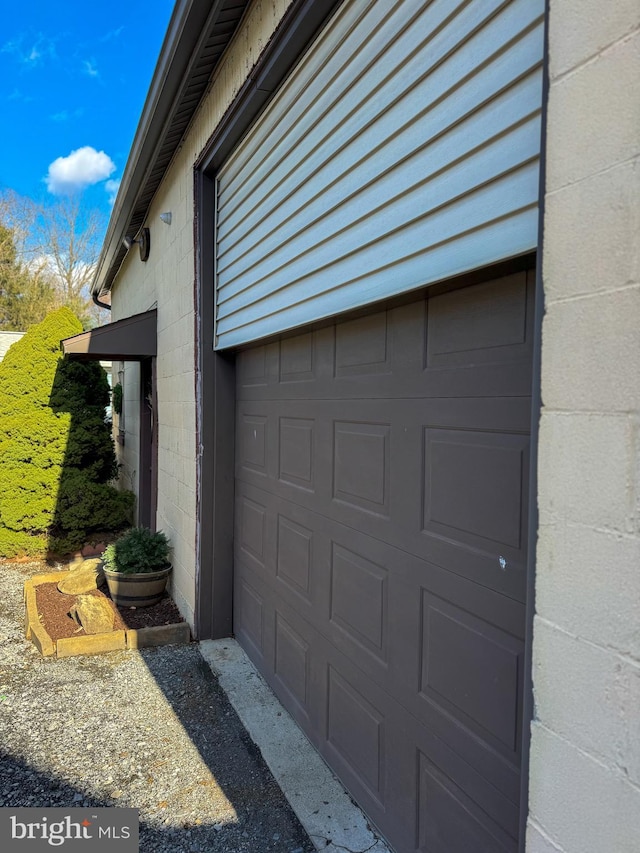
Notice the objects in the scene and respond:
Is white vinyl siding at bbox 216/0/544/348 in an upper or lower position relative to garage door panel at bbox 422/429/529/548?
upper

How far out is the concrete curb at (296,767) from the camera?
2385 millimetres

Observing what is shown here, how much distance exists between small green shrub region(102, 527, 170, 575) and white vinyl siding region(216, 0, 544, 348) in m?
2.54

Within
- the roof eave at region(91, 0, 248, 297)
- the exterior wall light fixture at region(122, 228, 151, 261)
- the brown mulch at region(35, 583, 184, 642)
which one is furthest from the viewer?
the exterior wall light fixture at region(122, 228, 151, 261)

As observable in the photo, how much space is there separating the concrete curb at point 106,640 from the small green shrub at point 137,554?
628mm

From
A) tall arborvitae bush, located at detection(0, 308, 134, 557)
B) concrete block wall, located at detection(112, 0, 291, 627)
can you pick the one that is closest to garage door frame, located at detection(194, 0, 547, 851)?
concrete block wall, located at detection(112, 0, 291, 627)

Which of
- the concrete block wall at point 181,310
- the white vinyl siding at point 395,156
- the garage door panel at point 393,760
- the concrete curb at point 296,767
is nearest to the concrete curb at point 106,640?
the concrete block wall at point 181,310

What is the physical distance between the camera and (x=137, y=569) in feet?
16.1

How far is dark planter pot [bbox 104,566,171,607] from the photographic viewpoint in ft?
15.8

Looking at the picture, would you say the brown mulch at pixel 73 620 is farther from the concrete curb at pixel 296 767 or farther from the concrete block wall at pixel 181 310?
the concrete curb at pixel 296 767

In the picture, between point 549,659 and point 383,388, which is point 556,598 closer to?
point 549,659

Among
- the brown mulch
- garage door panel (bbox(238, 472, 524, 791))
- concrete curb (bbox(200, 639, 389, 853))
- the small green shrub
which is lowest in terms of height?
concrete curb (bbox(200, 639, 389, 853))

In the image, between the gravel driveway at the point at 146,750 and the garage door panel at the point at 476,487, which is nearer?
the garage door panel at the point at 476,487

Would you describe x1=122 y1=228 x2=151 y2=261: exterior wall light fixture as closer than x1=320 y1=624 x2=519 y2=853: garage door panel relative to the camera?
No

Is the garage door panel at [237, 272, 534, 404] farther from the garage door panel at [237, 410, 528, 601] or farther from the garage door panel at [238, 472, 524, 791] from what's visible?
the garage door panel at [238, 472, 524, 791]
